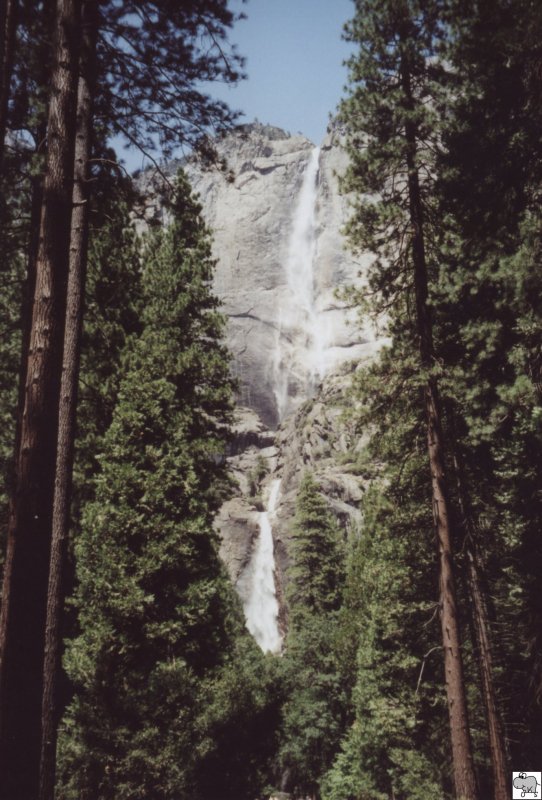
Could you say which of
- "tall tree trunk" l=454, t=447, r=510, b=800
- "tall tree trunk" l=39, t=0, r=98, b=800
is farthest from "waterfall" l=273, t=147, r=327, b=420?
"tall tree trunk" l=39, t=0, r=98, b=800

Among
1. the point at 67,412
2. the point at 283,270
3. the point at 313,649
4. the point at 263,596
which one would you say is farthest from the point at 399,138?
the point at 283,270

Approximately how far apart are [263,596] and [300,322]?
48.8m

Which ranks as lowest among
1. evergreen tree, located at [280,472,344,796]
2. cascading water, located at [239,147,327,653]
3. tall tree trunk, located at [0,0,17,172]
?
evergreen tree, located at [280,472,344,796]

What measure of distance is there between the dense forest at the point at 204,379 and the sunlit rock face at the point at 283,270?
6598cm

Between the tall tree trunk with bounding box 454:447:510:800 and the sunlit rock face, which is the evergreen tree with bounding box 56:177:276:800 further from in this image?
the sunlit rock face

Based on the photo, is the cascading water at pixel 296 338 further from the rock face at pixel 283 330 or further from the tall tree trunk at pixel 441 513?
the tall tree trunk at pixel 441 513

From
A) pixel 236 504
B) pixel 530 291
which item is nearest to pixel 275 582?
pixel 236 504

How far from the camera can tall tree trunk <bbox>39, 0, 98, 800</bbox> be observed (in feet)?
17.7

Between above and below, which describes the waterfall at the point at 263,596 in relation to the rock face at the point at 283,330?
below

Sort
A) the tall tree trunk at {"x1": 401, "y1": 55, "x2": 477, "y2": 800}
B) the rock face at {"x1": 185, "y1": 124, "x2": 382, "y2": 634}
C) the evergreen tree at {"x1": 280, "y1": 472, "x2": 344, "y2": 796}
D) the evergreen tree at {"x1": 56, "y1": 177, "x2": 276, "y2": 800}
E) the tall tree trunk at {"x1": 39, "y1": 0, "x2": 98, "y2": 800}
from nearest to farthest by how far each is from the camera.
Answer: the tall tree trunk at {"x1": 39, "y1": 0, "x2": 98, "y2": 800} → the tall tree trunk at {"x1": 401, "y1": 55, "x2": 477, "y2": 800} → the evergreen tree at {"x1": 56, "y1": 177, "x2": 276, "y2": 800} → the evergreen tree at {"x1": 280, "y1": 472, "x2": 344, "y2": 796} → the rock face at {"x1": 185, "y1": 124, "x2": 382, "y2": 634}

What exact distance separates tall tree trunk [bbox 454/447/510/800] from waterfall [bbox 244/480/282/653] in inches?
1549

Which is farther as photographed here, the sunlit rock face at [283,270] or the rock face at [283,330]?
the sunlit rock face at [283,270]

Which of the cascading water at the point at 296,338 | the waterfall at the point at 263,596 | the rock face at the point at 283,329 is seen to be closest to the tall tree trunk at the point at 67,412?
the rock face at the point at 283,329

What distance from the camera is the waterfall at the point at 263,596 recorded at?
47325 mm
